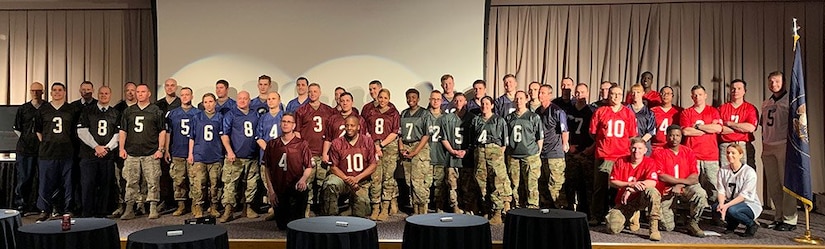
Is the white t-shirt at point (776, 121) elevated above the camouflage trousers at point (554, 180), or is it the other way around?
the white t-shirt at point (776, 121)

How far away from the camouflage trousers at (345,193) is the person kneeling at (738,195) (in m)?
3.12

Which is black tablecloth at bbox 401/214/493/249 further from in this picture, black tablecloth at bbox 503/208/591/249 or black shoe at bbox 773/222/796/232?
black shoe at bbox 773/222/796/232

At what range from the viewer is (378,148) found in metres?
6.50

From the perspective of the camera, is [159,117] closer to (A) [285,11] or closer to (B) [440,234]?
(A) [285,11]

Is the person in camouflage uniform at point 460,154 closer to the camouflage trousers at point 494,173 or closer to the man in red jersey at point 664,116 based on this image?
the camouflage trousers at point 494,173

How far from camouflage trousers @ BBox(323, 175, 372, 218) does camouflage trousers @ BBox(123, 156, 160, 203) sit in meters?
1.81

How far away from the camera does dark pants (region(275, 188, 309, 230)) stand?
5.81m

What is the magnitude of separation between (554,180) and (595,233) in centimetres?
81

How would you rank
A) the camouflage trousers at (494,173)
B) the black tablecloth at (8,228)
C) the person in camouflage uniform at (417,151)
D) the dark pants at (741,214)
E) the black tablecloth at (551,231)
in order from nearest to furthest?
the black tablecloth at (551,231)
the black tablecloth at (8,228)
the dark pants at (741,214)
the camouflage trousers at (494,173)
the person in camouflage uniform at (417,151)

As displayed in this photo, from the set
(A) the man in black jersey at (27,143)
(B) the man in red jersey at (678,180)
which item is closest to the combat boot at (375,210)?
(B) the man in red jersey at (678,180)

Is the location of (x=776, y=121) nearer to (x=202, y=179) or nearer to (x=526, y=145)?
(x=526, y=145)

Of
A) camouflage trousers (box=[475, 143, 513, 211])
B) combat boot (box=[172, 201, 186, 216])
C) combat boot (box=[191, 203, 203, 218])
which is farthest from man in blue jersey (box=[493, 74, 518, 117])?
combat boot (box=[172, 201, 186, 216])

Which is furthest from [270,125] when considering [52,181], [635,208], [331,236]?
[635,208]

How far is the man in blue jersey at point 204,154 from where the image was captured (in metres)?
6.46
